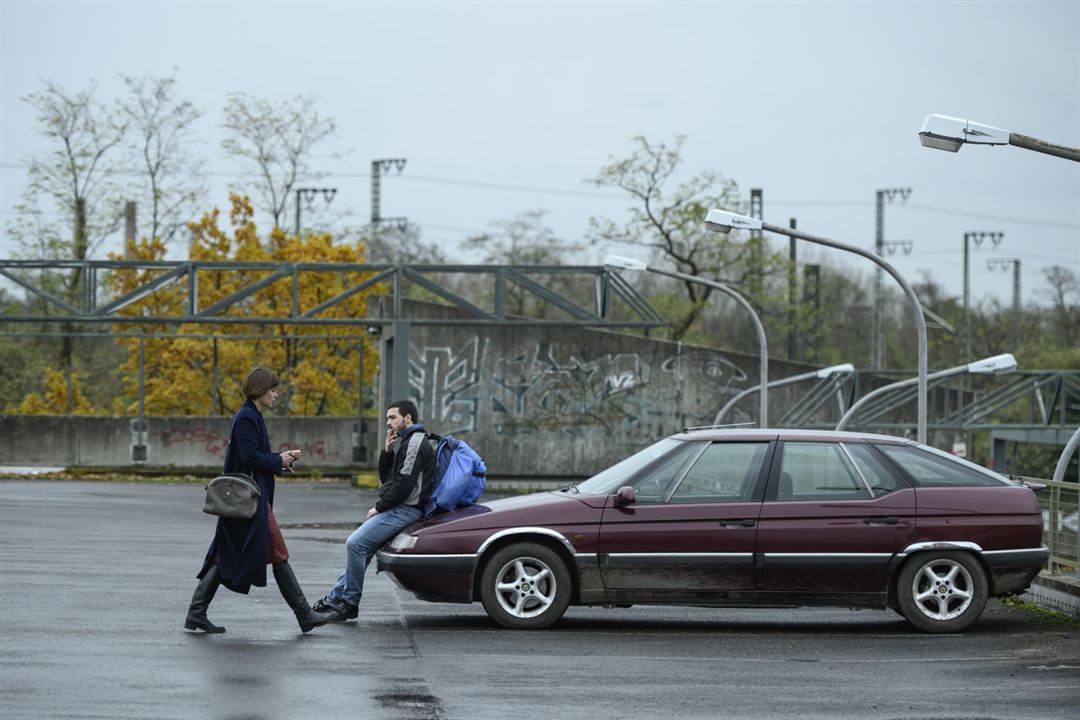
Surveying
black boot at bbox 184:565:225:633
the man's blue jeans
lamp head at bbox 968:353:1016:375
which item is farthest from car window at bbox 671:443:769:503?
lamp head at bbox 968:353:1016:375

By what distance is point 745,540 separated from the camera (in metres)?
11.7

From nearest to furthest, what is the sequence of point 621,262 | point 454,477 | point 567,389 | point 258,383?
point 258,383 → point 454,477 → point 621,262 → point 567,389

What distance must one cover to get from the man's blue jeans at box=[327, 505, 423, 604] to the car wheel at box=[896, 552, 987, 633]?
364 centimetres

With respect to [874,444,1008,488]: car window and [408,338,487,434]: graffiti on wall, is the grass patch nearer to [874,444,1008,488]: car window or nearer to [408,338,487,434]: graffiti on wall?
[874,444,1008,488]: car window

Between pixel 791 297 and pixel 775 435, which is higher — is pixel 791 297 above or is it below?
above

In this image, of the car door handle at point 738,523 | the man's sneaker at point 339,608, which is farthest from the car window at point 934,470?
the man's sneaker at point 339,608

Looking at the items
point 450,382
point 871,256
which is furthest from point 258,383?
point 450,382

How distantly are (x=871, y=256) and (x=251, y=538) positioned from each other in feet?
38.6

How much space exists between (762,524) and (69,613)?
5.18 metres

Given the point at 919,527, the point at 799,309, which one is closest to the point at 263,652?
the point at 919,527

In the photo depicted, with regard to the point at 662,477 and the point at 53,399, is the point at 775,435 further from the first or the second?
the point at 53,399

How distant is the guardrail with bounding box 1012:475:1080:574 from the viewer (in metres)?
13.6

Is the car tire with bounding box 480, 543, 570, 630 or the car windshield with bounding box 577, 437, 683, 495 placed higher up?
the car windshield with bounding box 577, 437, 683, 495

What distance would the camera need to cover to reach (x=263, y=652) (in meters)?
10.3
